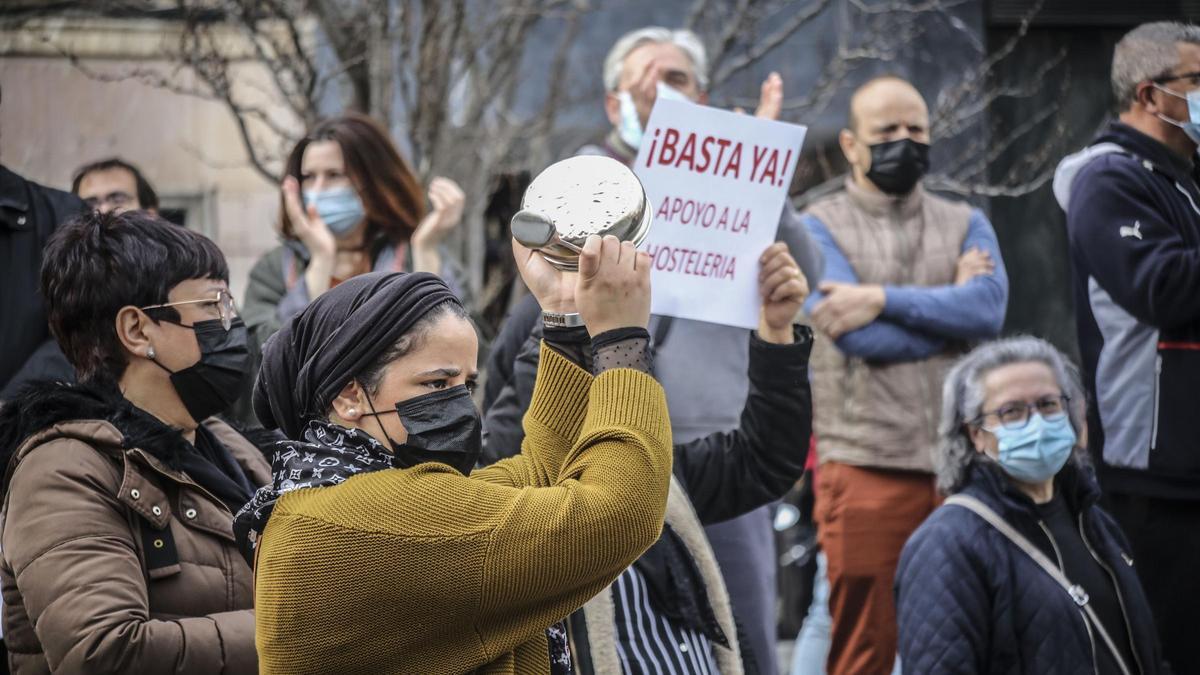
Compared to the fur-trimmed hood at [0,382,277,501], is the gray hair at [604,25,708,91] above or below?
above

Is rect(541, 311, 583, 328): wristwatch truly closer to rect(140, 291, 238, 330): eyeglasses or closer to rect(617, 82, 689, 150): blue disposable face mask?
rect(140, 291, 238, 330): eyeglasses

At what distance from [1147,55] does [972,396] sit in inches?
53.1

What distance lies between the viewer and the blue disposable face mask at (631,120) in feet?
16.4

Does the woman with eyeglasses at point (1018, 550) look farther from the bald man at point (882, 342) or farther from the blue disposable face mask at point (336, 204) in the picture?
the blue disposable face mask at point (336, 204)

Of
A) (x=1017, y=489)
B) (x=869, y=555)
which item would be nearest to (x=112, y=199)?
(x=869, y=555)

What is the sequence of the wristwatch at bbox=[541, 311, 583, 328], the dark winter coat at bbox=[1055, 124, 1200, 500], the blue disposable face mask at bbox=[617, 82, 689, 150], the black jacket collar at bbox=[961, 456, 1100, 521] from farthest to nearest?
1. the blue disposable face mask at bbox=[617, 82, 689, 150]
2. the dark winter coat at bbox=[1055, 124, 1200, 500]
3. the black jacket collar at bbox=[961, 456, 1100, 521]
4. the wristwatch at bbox=[541, 311, 583, 328]

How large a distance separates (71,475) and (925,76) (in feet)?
23.4

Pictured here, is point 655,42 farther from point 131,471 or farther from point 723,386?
point 131,471

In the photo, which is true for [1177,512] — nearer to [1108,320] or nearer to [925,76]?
[1108,320]

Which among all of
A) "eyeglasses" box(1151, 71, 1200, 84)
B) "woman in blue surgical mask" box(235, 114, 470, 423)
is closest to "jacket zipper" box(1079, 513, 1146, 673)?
"eyeglasses" box(1151, 71, 1200, 84)

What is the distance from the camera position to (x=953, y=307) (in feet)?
18.5

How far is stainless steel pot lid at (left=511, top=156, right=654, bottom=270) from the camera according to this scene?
8.90ft

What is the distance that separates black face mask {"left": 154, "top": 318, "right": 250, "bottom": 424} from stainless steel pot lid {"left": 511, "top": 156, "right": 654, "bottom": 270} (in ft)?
4.07

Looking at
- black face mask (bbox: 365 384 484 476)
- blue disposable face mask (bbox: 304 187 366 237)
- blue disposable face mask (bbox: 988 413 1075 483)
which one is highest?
blue disposable face mask (bbox: 304 187 366 237)
